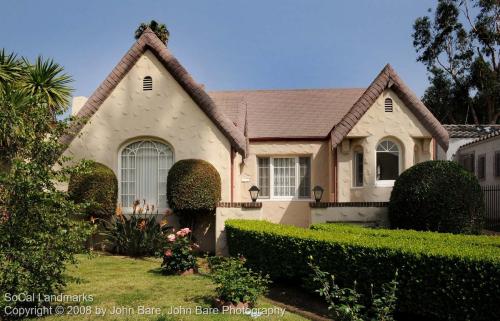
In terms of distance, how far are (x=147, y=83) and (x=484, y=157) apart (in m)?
16.7

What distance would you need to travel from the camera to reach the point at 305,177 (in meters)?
17.5

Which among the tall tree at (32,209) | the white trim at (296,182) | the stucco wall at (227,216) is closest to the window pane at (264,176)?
the white trim at (296,182)

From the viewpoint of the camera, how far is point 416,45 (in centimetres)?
3609

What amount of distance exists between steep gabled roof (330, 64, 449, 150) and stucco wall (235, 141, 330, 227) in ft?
7.76

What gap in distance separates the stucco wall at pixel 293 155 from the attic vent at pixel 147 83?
465cm

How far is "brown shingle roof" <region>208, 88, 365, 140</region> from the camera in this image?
17.7 metres

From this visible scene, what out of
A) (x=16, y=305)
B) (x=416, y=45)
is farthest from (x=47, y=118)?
(x=416, y=45)

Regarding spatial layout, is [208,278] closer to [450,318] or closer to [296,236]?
[296,236]

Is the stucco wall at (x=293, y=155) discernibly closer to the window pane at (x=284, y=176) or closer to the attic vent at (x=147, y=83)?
the window pane at (x=284, y=176)

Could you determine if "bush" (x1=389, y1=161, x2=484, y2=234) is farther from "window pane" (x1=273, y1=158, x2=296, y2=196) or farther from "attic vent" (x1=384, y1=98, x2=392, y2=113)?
"window pane" (x1=273, y1=158, x2=296, y2=196)

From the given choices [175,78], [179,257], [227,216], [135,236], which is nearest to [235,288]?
[179,257]

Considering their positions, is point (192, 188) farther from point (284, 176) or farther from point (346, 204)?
point (284, 176)

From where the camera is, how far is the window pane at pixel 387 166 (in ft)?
50.9

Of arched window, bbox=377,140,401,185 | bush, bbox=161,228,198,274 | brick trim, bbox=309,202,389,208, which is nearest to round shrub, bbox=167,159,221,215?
bush, bbox=161,228,198,274
